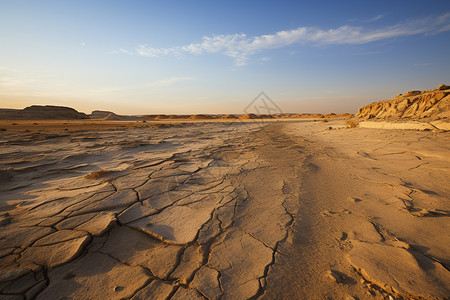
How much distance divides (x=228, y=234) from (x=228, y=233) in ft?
0.04

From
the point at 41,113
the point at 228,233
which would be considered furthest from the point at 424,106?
the point at 41,113

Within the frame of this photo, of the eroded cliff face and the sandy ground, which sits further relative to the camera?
the eroded cliff face

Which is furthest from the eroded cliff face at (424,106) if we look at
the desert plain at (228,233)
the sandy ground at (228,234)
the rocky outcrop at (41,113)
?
the rocky outcrop at (41,113)

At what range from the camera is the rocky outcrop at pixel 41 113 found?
68.3ft

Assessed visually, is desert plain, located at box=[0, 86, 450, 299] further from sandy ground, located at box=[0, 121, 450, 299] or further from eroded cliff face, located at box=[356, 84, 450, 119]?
eroded cliff face, located at box=[356, 84, 450, 119]

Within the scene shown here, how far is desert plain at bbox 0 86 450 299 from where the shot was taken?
1.07 metres

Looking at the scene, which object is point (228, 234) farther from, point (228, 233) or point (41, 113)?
point (41, 113)

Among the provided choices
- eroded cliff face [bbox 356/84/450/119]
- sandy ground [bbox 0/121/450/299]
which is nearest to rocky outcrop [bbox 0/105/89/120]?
sandy ground [bbox 0/121/450/299]

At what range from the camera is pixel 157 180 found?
2.74 m

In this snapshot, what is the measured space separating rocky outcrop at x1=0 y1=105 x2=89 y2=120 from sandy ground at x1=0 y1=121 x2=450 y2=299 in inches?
1065

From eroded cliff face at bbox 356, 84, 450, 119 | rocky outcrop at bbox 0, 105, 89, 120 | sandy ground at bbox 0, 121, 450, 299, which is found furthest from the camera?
rocky outcrop at bbox 0, 105, 89, 120

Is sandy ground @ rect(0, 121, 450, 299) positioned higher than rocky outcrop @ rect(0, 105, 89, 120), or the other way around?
rocky outcrop @ rect(0, 105, 89, 120)

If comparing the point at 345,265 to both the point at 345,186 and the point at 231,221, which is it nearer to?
the point at 231,221

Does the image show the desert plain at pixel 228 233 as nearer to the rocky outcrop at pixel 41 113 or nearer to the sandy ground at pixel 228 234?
the sandy ground at pixel 228 234
